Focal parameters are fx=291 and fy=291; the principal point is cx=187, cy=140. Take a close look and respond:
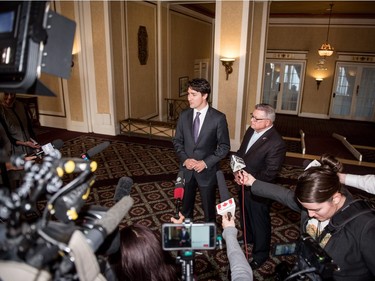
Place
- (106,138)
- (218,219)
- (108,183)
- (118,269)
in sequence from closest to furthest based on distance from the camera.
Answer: (118,269) < (218,219) < (108,183) < (106,138)

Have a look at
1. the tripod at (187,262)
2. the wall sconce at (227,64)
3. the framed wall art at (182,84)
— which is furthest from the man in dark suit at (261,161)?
the framed wall art at (182,84)

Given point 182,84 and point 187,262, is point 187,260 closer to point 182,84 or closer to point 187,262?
point 187,262

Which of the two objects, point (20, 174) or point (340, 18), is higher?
point (340, 18)

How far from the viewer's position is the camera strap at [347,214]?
135 cm

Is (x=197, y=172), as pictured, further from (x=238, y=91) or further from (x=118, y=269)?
(x=238, y=91)

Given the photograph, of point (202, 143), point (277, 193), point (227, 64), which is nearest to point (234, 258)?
point (277, 193)

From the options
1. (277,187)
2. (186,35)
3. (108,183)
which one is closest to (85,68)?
(108,183)

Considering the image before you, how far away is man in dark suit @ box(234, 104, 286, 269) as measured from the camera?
247cm

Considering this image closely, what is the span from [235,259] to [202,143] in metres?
1.77

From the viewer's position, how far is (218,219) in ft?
11.7

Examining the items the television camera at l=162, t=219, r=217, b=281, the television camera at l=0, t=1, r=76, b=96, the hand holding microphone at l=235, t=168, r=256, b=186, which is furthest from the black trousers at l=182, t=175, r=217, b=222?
the television camera at l=0, t=1, r=76, b=96

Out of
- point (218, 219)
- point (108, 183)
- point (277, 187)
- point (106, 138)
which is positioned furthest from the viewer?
point (106, 138)

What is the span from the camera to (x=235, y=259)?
3.59ft

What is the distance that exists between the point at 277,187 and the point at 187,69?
937cm
